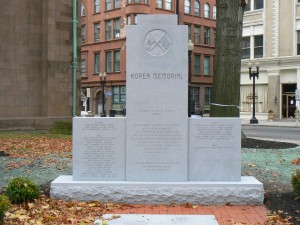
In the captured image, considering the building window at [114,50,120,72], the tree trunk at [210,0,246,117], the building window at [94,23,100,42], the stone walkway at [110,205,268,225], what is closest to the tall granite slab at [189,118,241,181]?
the stone walkway at [110,205,268,225]

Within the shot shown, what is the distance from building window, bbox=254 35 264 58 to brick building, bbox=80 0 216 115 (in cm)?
1221

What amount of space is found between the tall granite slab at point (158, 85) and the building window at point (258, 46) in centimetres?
3810

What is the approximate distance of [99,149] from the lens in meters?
6.89

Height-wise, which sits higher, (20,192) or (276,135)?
(20,192)

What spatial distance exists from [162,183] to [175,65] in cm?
184

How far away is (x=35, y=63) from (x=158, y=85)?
44.1ft

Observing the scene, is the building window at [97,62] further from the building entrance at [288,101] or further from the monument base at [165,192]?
the monument base at [165,192]

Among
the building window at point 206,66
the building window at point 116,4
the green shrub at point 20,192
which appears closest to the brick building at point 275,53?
the building window at point 206,66

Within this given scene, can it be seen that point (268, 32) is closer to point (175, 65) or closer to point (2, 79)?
point (2, 79)

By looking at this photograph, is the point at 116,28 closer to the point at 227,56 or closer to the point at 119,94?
the point at 119,94

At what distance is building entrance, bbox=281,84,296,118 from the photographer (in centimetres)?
4066

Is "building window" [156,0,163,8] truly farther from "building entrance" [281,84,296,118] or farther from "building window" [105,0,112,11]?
"building entrance" [281,84,296,118]

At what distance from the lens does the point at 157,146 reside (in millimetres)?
6875

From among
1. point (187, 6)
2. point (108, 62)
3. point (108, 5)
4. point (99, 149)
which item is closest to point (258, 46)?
point (187, 6)
